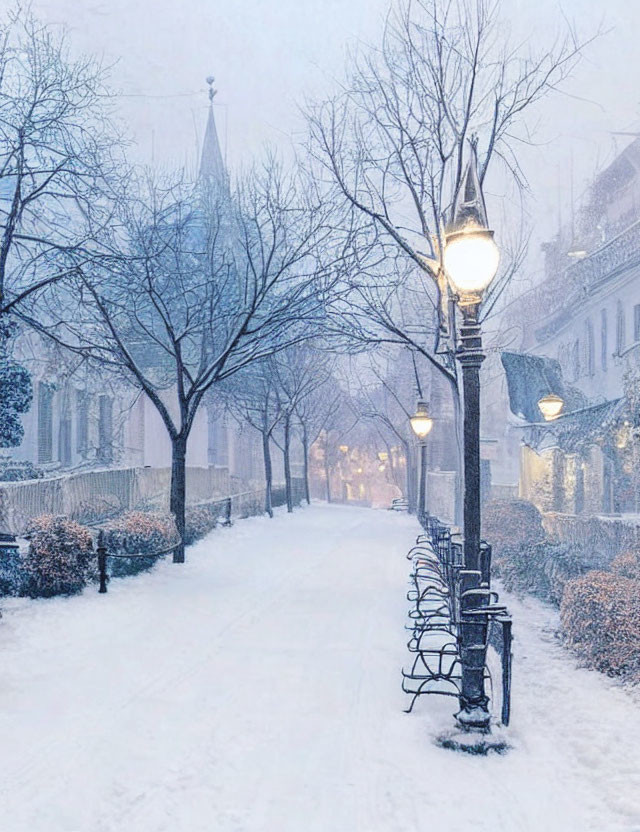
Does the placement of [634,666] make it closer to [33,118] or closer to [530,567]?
[530,567]

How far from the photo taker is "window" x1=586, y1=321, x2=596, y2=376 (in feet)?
95.8

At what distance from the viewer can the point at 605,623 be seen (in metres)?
7.58

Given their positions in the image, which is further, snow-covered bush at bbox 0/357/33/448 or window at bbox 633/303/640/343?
window at bbox 633/303/640/343

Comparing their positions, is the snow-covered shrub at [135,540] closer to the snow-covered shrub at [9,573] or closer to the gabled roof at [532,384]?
the snow-covered shrub at [9,573]

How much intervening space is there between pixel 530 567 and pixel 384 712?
24.7 ft

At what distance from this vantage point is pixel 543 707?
252 inches

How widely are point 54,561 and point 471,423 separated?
6.88m

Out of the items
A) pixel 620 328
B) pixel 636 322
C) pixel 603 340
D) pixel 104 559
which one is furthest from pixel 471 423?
pixel 603 340

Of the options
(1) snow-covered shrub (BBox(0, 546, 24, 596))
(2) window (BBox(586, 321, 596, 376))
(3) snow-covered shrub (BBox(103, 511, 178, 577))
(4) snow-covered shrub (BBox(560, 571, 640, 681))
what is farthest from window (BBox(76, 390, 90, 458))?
(4) snow-covered shrub (BBox(560, 571, 640, 681))

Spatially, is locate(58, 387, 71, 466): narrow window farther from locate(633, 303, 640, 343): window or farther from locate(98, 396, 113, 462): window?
locate(633, 303, 640, 343): window

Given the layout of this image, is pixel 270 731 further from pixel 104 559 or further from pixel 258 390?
pixel 258 390

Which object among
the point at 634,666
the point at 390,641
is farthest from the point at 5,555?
the point at 634,666

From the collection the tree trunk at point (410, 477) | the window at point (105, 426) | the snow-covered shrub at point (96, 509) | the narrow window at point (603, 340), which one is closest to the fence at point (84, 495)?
the snow-covered shrub at point (96, 509)

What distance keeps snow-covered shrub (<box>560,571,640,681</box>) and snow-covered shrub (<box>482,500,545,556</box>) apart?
695 cm
